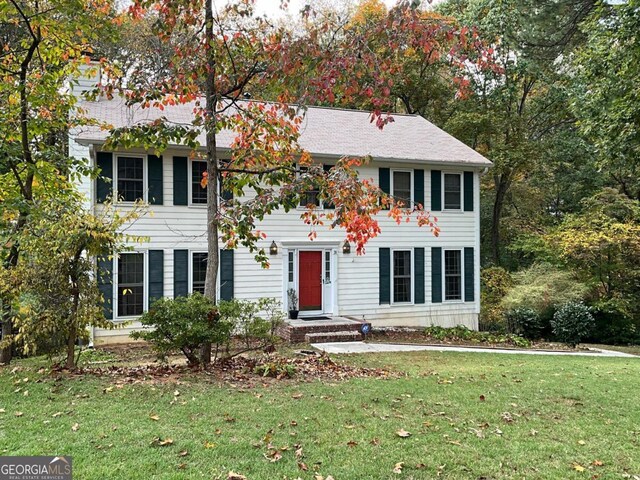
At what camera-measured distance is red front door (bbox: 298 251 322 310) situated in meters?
13.1

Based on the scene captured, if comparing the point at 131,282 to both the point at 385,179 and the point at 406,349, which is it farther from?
the point at 385,179

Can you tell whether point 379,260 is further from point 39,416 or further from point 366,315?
point 39,416

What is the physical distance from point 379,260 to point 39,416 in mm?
10374

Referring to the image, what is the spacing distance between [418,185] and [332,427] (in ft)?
35.2

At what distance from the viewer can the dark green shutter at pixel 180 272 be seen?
1176cm

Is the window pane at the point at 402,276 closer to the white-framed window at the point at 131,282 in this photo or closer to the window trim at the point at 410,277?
the window trim at the point at 410,277

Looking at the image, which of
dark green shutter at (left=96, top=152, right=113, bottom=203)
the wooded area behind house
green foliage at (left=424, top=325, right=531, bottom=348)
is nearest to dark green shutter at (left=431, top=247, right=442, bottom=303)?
green foliage at (left=424, top=325, right=531, bottom=348)

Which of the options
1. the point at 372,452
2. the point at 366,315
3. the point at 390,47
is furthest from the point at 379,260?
the point at 372,452

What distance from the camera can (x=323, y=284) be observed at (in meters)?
13.3

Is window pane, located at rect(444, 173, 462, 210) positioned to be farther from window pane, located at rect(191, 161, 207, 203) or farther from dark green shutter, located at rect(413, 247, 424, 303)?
window pane, located at rect(191, 161, 207, 203)

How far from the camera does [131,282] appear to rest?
1149 cm

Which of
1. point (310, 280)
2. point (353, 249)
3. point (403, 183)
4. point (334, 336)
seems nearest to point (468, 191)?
point (403, 183)

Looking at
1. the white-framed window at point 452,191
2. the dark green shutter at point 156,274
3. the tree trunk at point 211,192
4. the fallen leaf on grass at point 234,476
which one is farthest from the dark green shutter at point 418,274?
the fallen leaf on grass at point 234,476

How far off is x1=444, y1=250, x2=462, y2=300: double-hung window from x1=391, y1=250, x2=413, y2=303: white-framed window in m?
1.25
